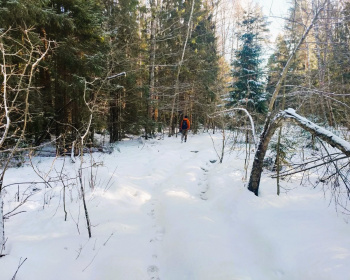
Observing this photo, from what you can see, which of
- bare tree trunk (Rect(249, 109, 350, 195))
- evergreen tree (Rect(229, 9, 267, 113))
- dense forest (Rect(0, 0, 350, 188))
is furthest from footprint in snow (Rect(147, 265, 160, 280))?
evergreen tree (Rect(229, 9, 267, 113))

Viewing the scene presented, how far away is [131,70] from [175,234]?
874cm

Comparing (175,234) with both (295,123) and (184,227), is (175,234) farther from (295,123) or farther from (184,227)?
(295,123)

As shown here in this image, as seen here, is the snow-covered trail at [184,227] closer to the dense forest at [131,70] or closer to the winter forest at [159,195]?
the winter forest at [159,195]

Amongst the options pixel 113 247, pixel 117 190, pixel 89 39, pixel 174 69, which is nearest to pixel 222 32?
pixel 174 69

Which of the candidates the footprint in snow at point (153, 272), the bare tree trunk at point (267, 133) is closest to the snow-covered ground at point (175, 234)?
the footprint in snow at point (153, 272)

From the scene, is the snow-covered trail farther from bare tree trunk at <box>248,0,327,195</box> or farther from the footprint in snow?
bare tree trunk at <box>248,0,327,195</box>

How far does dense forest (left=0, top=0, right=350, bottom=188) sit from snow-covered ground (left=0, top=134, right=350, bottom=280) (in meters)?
1.46

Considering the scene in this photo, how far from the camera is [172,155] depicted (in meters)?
9.36

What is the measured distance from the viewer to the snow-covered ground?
9.09 ft

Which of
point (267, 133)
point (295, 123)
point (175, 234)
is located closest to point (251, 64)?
point (267, 133)

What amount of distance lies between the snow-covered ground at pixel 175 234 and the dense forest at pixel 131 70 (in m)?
1.46

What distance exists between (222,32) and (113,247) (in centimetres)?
2797

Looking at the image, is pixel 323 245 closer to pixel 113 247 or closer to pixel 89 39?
pixel 113 247

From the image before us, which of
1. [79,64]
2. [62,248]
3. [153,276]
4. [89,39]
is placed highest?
[89,39]
